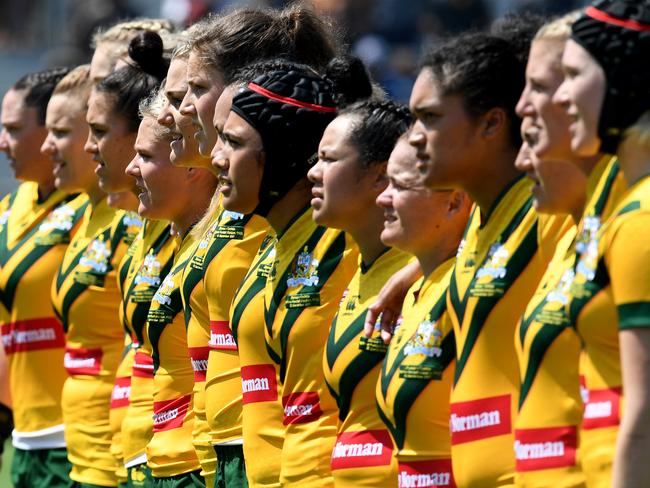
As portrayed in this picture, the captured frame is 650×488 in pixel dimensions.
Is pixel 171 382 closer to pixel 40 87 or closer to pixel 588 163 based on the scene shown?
pixel 40 87

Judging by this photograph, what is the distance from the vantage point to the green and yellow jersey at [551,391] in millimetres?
3688

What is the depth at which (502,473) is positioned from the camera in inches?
156

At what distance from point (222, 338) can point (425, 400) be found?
5.01ft

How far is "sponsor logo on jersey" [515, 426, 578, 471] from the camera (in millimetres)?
3699

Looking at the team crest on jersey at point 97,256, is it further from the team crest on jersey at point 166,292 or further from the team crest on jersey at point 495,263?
the team crest on jersey at point 495,263

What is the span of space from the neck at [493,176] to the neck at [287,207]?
3.94 ft

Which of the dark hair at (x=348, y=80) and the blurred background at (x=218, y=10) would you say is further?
the blurred background at (x=218, y=10)

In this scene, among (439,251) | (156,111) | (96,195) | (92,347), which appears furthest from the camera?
(96,195)

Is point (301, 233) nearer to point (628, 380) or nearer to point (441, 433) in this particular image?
point (441, 433)

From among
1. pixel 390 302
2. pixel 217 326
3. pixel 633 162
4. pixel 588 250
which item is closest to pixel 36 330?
pixel 217 326

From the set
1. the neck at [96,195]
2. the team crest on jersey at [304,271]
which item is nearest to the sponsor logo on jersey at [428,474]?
the team crest on jersey at [304,271]

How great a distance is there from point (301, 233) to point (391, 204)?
0.72 m

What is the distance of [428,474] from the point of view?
4273 millimetres

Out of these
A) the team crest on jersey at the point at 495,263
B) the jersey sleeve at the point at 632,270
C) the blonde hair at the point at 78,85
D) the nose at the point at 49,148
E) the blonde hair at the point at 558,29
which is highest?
the blonde hair at the point at 78,85
